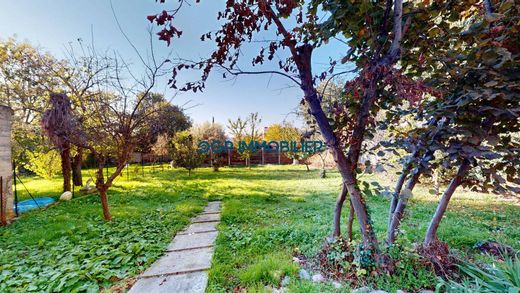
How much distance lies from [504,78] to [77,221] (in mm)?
6014

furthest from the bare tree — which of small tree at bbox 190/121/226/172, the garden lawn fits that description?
small tree at bbox 190/121/226/172

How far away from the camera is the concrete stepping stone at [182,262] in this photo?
2.26 meters

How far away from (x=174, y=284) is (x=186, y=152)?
10.3 metres

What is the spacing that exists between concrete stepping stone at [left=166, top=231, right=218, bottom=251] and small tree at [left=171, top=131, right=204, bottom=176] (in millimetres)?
8629

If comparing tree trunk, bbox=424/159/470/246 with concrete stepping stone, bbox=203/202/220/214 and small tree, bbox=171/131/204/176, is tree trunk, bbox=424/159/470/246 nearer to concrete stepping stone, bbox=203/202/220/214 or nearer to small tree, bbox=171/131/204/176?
concrete stepping stone, bbox=203/202/220/214

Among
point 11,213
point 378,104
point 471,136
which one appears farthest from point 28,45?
point 471,136

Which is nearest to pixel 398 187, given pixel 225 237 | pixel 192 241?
pixel 225 237

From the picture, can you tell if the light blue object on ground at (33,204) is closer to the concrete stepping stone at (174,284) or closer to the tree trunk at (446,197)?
the concrete stepping stone at (174,284)

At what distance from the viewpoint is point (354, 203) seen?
6.50 feet

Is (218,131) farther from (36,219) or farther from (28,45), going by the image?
(36,219)

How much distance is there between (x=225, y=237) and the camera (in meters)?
3.12

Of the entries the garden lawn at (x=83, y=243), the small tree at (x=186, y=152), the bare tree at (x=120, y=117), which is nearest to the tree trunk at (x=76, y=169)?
the garden lawn at (x=83, y=243)

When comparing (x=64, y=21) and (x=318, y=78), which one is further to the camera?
(x=64, y=21)

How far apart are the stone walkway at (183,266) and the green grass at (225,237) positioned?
130mm
